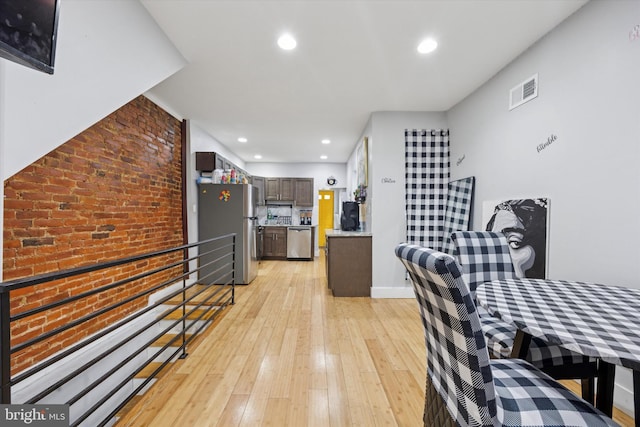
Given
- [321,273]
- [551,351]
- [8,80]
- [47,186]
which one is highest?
[8,80]

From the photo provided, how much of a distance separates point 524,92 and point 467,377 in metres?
2.54

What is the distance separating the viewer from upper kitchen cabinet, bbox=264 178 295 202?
6828mm

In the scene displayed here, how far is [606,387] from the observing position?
103 cm

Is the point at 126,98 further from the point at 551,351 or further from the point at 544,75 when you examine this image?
the point at 544,75

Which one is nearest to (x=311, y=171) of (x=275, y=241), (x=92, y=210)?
(x=275, y=241)

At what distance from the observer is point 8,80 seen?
1101 millimetres

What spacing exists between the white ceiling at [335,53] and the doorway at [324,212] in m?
3.91

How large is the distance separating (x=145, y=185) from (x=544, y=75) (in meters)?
4.20

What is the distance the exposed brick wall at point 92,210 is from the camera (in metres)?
1.82

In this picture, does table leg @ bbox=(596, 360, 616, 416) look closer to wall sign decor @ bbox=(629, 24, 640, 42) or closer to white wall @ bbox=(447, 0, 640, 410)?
white wall @ bbox=(447, 0, 640, 410)

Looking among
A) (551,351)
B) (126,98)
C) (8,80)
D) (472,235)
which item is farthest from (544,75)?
(8,80)

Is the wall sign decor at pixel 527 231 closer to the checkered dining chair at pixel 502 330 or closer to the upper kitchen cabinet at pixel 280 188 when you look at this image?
the checkered dining chair at pixel 502 330

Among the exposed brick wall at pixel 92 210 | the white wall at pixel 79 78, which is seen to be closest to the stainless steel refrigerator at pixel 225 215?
the exposed brick wall at pixel 92 210

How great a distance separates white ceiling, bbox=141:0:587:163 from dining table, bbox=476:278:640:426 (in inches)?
73.5
